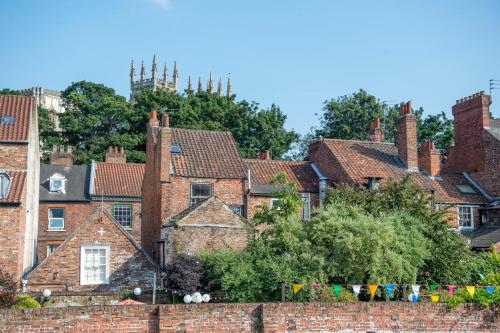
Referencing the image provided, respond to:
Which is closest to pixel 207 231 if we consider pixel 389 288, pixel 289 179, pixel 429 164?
pixel 389 288

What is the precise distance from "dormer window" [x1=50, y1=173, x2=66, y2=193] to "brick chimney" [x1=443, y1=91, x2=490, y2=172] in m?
27.2

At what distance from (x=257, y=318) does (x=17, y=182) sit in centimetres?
1599

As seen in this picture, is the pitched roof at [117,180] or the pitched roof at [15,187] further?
the pitched roof at [117,180]

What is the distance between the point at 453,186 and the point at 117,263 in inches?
866

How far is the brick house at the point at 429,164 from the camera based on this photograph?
40.0 m

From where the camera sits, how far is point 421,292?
2667 cm

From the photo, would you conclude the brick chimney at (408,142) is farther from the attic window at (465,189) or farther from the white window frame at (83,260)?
the white window frame at (83,260)

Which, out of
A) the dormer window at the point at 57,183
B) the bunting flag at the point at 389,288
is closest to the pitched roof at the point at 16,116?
the dormer window at the point at 57,183

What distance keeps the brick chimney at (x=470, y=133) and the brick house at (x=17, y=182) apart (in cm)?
2720

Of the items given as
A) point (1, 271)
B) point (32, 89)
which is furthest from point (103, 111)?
point (32, 89)

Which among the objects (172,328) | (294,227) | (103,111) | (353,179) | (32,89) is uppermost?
(32,89)

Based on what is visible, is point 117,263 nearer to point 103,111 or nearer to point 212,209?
point 212,209

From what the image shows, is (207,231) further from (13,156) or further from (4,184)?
(13,156)

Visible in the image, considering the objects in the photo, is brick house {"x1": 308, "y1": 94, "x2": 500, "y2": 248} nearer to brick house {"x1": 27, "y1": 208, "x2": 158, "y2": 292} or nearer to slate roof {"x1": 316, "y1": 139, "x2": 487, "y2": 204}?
slate roof {"x1": 316, "y1": 139, "x2": 487, "y2": 204}
